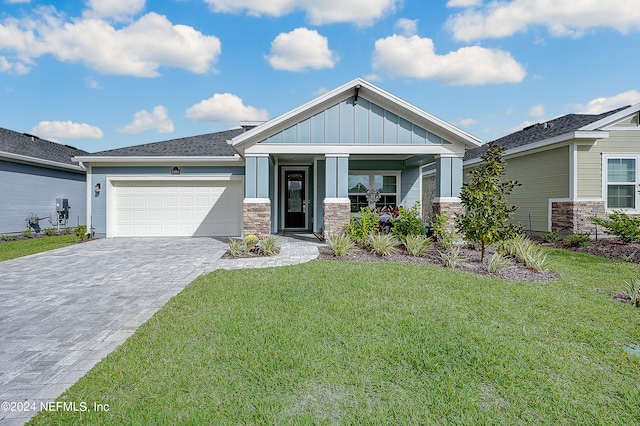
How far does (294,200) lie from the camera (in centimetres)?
1456

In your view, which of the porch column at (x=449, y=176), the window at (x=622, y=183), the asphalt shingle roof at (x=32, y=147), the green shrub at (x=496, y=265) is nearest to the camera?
the green shrub at (x=496, y=265)

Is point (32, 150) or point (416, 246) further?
point (32, 150)

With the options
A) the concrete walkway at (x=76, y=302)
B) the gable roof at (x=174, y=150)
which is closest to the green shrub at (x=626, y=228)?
the concrete walkway at (x=76, y=302)

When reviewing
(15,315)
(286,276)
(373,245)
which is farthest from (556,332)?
(15,315)

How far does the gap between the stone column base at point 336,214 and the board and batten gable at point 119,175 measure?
4.83m

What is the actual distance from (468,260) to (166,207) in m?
10.9

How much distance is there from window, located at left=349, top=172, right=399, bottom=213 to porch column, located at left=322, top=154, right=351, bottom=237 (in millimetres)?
3409

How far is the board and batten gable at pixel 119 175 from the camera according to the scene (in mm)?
12578

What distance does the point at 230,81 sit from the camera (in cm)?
1483

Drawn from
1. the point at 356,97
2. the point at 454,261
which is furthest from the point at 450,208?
the point at 356,97

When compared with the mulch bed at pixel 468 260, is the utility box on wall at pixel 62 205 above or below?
above

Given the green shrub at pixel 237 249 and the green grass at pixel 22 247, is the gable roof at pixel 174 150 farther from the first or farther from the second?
the green shrub at pixel 237 249

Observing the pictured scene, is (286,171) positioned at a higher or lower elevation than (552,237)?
higher

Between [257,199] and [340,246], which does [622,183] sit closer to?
[340,246]
